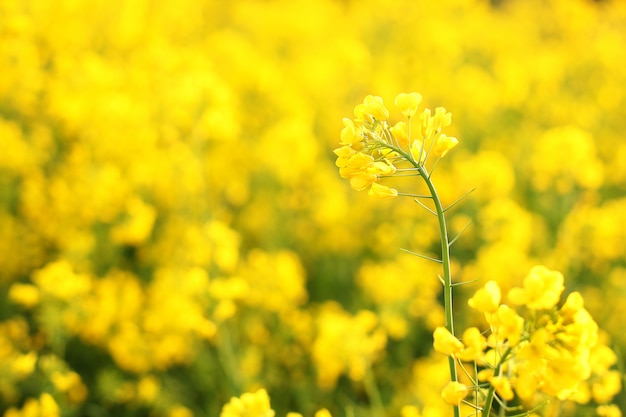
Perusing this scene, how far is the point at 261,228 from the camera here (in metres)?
4.60

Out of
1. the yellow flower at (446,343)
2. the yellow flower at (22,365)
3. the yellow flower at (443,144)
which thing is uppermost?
the yellow flower at (443,144)

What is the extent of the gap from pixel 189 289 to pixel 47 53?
11.7 feet

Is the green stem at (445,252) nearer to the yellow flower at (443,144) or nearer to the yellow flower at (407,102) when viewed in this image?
the yellow flower at (443,144)

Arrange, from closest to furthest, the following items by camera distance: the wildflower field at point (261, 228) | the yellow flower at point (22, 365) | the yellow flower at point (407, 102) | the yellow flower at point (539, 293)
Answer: the yellow flower at point (539, 293), the yellow flower at point (407, 102), the yellow flower at point (22, 365), the wildflower field at point (261, 228)

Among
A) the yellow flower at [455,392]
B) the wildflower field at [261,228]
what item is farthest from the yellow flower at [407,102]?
the yellow flower at [455,392]

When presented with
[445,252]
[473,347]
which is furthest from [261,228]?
[473,347]

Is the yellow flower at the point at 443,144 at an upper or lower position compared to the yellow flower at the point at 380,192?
upper

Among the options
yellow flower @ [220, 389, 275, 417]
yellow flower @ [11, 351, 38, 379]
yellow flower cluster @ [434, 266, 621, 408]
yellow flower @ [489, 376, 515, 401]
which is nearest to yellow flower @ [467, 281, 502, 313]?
yellow flower cluster @ [434, 266, 621, 408]

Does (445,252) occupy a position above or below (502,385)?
above

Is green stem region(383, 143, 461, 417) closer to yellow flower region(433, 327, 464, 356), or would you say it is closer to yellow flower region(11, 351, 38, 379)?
yellow flower region(433, 327, 464, 356)

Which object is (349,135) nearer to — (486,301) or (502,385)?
(486,301)

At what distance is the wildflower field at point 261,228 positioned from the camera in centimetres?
299

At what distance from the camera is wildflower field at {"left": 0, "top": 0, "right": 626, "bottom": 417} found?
2988mm

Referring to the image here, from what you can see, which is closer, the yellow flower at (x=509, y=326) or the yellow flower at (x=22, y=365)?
the yellow flower at (x=509, y=326)
